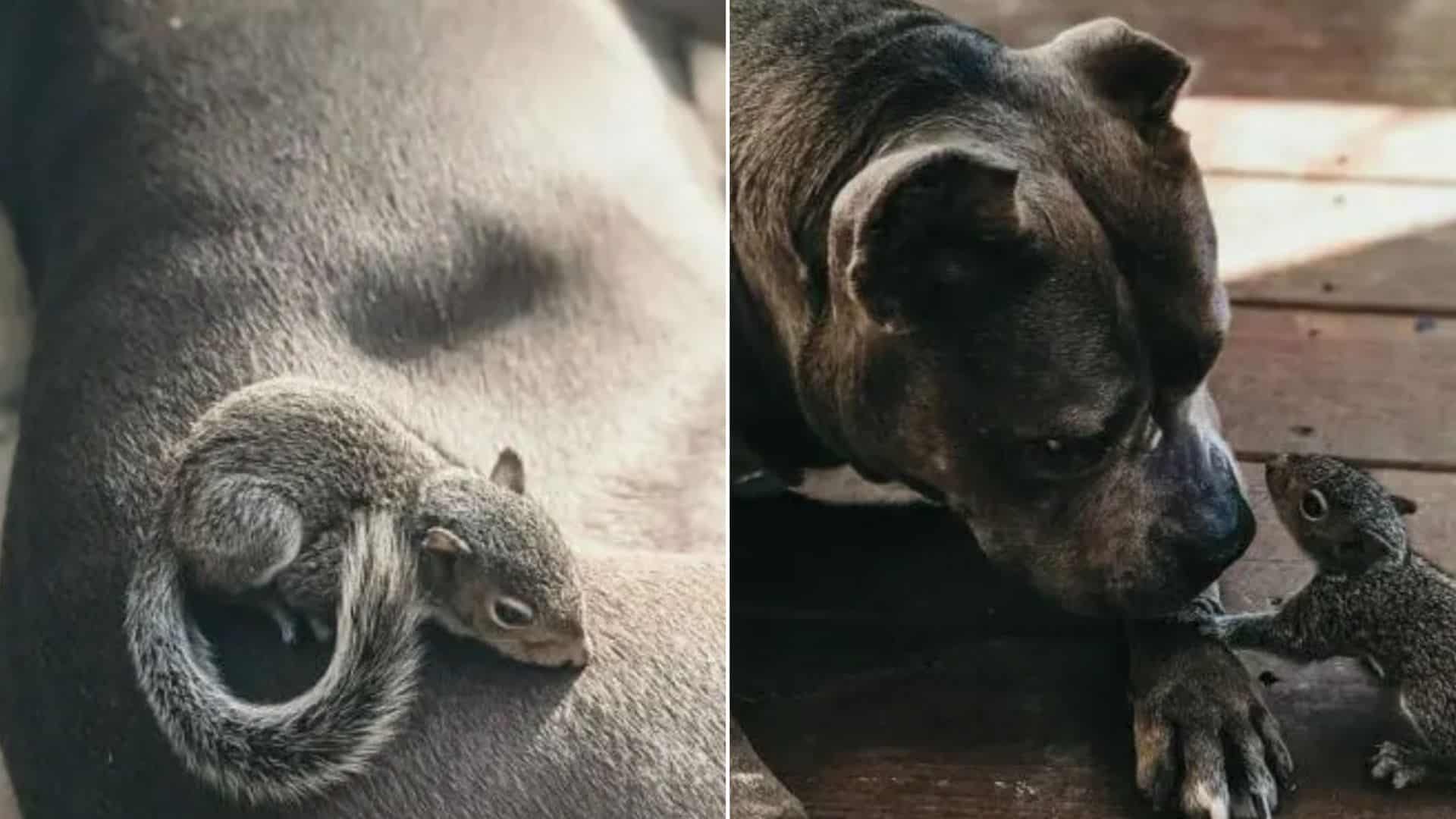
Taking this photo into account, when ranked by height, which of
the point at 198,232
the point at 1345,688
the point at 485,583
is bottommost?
the point at 1345,688

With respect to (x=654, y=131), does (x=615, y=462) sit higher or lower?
lower

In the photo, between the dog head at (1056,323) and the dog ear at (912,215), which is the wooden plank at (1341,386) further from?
the dog ear at (912,215)

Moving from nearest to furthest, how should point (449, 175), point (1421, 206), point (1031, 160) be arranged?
point (1031, 160)
point (449, 175)
point (1421, 206)

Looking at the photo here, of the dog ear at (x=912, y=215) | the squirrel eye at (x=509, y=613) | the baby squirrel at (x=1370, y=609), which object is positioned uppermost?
the dog ear at (x=912, y=215)

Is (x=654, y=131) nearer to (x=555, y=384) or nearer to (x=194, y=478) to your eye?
(x=555, y=384)

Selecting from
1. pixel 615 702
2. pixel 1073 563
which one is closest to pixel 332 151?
pixel 615 702

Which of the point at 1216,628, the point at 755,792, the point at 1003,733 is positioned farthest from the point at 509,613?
the point at 1216,628

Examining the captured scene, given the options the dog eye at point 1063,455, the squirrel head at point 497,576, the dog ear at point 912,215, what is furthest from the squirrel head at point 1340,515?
the squirrel head at point 497,576
